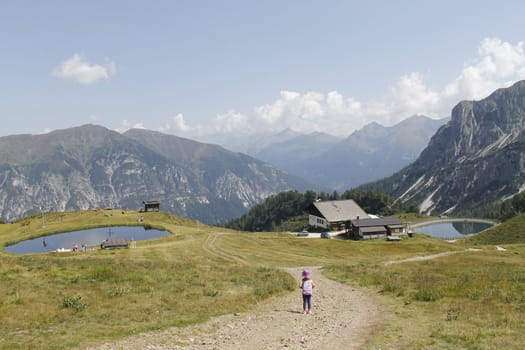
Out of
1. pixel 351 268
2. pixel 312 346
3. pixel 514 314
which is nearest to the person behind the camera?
pixel 312 346

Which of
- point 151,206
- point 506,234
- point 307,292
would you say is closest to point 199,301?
point 307,292

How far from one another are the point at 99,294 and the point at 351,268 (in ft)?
109

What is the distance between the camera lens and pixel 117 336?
2103 cm

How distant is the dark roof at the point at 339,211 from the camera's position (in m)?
137

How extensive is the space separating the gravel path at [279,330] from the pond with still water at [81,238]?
57513mm

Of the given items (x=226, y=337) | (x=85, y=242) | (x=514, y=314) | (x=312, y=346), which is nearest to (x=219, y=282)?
(x=226, y=337)

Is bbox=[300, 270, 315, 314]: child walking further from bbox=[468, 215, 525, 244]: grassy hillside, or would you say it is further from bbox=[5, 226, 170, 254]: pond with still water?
bbox=[468, 215, 525, 244]: grassy hillside

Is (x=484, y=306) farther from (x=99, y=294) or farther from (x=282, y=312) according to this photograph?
(x=99, y=294)

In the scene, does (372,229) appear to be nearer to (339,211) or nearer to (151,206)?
(339,211)

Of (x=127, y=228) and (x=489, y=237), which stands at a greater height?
(x=127, y=228)

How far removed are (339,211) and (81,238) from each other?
84.2m

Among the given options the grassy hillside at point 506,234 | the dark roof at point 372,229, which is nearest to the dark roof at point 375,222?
the dark roof at point 372,229

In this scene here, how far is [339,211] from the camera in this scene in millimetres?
140250

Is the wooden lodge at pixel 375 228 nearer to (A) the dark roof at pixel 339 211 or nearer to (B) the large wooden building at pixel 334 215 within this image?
(B) the large wooden building at pixel 334 215
